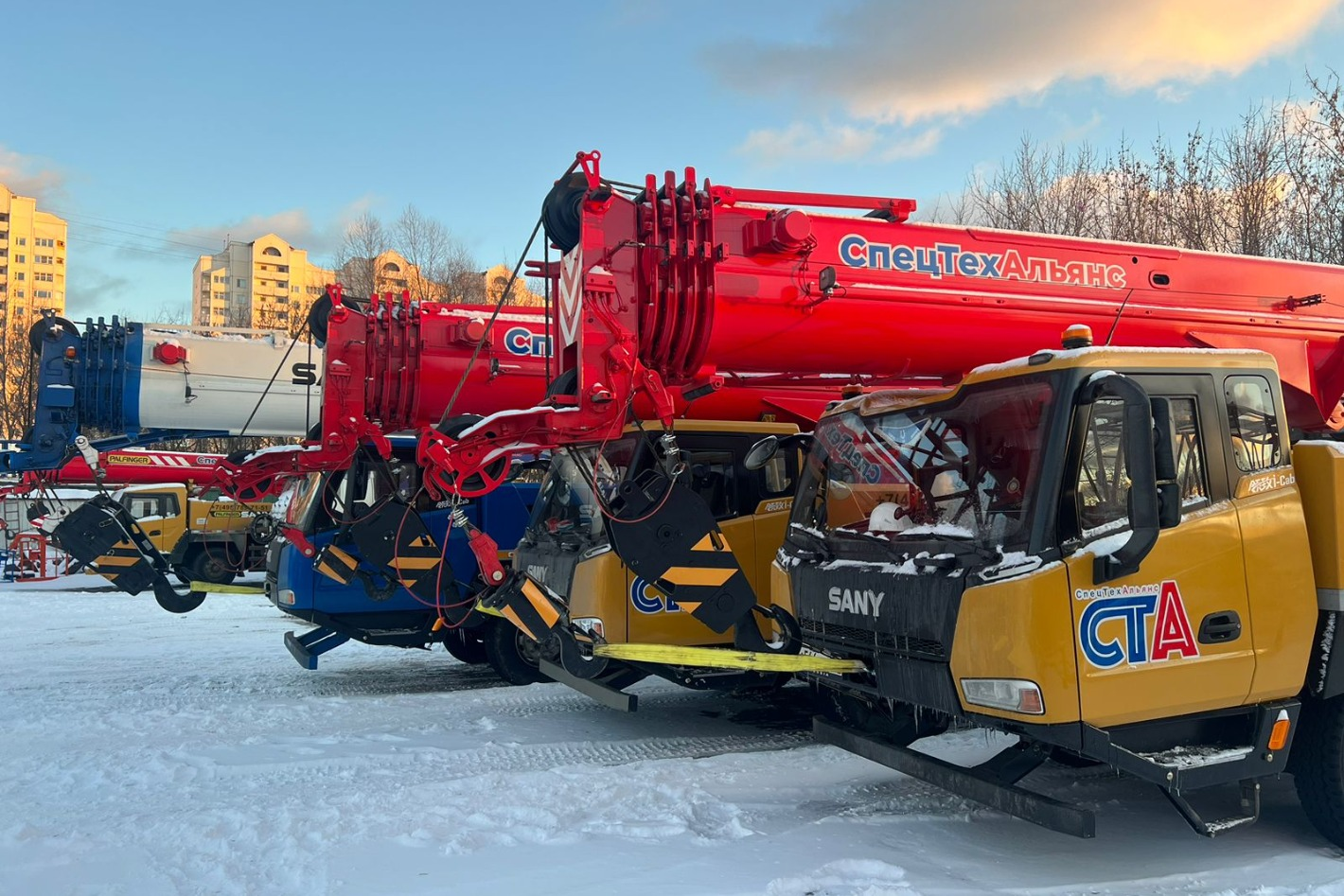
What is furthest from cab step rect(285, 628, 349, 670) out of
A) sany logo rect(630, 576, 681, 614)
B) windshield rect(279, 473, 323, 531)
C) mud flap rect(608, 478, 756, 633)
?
mud flap rect(608, 478, 756, 633)

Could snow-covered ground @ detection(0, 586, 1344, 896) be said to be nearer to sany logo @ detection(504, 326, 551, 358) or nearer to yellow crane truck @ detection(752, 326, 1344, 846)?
yellow crane truck @ detection(752, 326, 1344, 846)

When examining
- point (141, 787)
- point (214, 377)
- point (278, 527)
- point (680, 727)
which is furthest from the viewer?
point (214, 377)

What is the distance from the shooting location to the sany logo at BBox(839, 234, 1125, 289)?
632 cm

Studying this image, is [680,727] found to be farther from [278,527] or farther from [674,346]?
[278,527]

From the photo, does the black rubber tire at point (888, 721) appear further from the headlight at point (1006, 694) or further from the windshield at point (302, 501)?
the windshield at point (302, 501)

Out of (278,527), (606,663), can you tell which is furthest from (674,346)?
(278,527)

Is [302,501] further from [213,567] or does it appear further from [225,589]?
[213,567]

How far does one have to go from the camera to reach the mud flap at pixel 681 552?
6.39 metres

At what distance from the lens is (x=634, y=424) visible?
22.2 feet

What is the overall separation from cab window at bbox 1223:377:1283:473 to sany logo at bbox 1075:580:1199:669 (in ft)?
2.65

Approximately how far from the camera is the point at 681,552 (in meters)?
6.41

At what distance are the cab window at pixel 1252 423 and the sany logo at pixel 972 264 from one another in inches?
79.8

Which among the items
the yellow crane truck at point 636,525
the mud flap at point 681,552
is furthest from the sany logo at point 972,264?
the mud flap at point 681,552

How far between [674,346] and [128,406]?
841 cm
